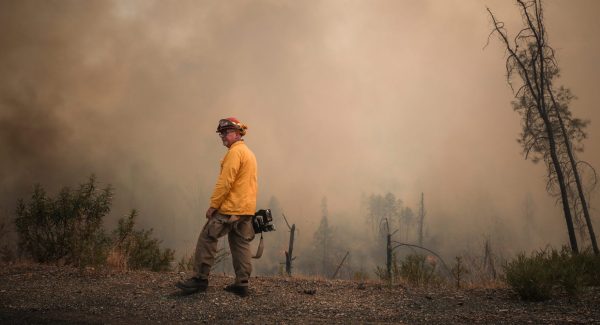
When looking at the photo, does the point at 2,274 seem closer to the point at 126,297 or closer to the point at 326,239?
the point at 126,297

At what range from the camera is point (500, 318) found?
5172 millimetres

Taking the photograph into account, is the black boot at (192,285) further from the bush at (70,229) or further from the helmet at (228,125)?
the bush at (70,229)

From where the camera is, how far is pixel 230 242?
21.8ft

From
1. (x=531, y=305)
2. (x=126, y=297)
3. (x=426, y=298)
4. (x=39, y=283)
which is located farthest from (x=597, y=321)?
(x=39, y=283)

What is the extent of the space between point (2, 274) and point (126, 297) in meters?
3.76

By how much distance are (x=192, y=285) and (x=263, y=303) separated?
115 cm

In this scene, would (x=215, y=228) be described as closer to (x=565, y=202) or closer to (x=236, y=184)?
(x=236, y=184)

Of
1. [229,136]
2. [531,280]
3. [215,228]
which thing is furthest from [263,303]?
[531,280]

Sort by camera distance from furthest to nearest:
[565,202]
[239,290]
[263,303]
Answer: [565,202] < [239,290] < [263,303]

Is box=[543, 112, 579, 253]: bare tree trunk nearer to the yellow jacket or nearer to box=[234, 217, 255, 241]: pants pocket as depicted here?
box=[234, 217, 255, 241]: pants pocket

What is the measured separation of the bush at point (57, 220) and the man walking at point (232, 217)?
5042mm

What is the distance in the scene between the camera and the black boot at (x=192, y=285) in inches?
242

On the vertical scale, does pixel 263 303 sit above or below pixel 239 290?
below

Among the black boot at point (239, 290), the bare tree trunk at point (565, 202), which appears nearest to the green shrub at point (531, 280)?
the black boot at point (239, 290)
